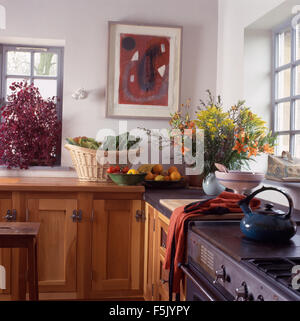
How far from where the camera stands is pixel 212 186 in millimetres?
2791

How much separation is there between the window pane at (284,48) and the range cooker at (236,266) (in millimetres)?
1660

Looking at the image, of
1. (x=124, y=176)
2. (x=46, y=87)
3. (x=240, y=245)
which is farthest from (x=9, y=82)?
(x=240, y=245)

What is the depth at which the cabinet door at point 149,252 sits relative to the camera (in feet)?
9.16

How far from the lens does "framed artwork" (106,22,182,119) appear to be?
12.3 ft

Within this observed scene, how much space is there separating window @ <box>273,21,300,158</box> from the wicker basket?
4.36ft

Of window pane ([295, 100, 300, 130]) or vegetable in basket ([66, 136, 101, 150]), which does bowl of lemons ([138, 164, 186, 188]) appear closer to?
vegetable in basket ([66, 136, 101, 150])

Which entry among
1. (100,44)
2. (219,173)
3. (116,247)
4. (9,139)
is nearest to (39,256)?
(116,247)

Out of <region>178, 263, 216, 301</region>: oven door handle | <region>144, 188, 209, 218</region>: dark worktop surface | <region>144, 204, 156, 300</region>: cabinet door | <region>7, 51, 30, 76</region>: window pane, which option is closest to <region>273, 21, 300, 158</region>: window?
<region>144, 188, 209, 218</region>: dark worktop surface

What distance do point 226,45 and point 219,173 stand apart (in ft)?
6.11

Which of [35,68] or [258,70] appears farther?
[35,68]

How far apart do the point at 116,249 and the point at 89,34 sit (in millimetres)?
1857

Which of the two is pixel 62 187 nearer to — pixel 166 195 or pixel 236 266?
pixel 166 195

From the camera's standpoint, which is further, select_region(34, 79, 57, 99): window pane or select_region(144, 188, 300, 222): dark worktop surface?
select_region(34, 79, 57, 99): window pane

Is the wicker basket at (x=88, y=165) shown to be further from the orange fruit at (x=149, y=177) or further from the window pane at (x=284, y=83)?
the window pane at (x=284, y=83)
